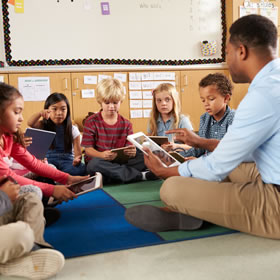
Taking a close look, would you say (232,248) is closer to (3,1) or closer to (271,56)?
(271,56)

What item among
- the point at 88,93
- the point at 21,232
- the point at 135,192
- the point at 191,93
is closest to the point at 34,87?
the point at 88,93

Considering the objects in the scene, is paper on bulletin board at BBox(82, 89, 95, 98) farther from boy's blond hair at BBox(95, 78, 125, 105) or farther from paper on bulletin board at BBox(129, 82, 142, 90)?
boy's blond hair at BBox(95, 78, 125, 105)

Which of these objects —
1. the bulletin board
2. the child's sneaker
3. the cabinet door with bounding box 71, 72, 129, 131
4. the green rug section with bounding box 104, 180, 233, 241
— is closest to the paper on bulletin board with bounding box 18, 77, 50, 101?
the bulletin board

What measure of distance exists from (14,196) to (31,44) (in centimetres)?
309

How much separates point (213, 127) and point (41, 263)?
1.39 m

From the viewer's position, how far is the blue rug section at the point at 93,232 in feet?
3.53

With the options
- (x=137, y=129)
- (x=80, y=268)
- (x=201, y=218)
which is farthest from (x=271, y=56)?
(x=137, y=129)

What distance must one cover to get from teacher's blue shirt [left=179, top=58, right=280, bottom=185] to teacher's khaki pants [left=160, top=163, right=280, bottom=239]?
0.05 metres

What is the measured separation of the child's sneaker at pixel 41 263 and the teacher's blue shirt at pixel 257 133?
1.84 ft

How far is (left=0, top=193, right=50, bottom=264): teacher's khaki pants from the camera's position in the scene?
2.73 ft

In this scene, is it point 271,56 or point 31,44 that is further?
point 31,44

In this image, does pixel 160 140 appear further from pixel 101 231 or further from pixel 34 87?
pixel 34 87

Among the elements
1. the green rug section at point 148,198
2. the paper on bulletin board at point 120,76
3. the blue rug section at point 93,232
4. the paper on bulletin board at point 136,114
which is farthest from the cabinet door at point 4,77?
the blue rug section at point 93,232

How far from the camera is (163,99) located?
235 centimetres
